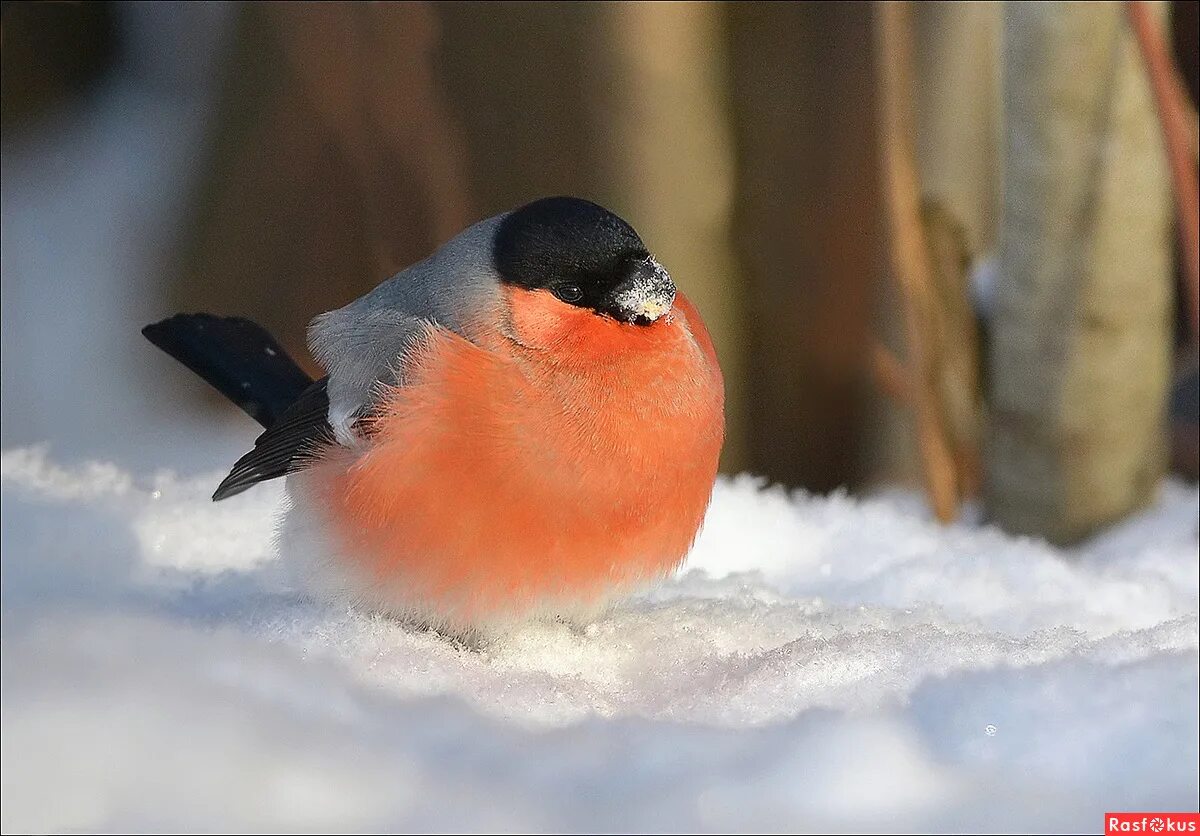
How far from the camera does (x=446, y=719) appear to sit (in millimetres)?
823

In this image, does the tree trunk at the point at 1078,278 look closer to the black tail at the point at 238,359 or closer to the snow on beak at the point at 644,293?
the snow on beak at the point at 644,293

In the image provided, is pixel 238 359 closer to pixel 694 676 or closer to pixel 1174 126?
pixel 694 676

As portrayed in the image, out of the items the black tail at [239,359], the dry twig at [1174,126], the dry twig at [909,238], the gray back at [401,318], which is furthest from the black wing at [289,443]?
the dry twig at [909,238]

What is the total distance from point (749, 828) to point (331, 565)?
2.15 ft

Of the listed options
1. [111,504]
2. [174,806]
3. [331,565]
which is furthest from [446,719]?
[111,504]

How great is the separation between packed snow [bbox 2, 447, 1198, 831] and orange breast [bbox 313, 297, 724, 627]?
2.6 inches

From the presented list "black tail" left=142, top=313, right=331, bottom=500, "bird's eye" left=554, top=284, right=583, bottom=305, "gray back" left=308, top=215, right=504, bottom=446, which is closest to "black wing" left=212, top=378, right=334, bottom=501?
"gray back" left=308, top=215, right=504, bottom=446

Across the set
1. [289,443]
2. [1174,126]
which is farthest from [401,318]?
[1174,126]

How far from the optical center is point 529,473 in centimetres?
114

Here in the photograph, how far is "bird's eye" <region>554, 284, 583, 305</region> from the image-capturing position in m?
1.21

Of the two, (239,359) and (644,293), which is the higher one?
(644,293)

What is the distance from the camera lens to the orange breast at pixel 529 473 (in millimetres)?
1143

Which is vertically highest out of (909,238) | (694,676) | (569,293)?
(569,293)
